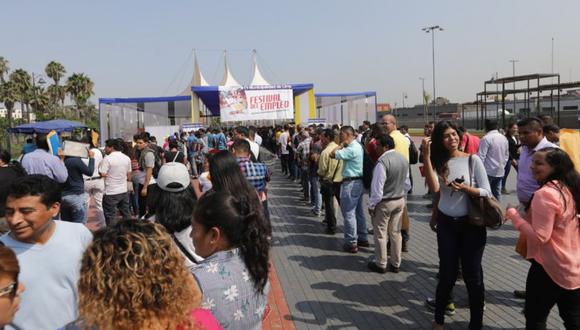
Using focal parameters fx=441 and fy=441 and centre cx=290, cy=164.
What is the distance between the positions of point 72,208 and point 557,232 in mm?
5749

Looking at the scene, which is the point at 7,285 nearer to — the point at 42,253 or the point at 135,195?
the point at 42,253

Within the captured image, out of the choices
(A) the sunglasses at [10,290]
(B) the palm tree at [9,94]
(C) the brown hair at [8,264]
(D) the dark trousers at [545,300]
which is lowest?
(D) the dark trousers at [545,300]

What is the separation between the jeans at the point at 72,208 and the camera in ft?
19.9

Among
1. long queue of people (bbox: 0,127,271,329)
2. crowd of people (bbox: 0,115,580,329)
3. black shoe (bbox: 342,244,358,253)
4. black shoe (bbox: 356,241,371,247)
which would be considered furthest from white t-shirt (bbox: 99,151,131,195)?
black shoe (bbox: 356,241,371,247)

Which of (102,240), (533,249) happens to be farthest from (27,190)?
(533,249)

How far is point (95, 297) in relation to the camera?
4.37ft

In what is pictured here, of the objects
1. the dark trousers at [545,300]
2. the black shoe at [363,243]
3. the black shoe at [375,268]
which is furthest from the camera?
the black shoe at [363,243]

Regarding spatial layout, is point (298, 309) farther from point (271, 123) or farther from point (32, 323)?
point (271, 123)

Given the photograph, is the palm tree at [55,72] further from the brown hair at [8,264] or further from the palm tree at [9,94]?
the brown hair at [8,264]

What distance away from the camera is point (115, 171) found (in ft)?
22.9

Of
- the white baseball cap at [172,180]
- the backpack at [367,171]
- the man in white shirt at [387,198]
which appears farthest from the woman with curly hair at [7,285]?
the backpack at [367,171]

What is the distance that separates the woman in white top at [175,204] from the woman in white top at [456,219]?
82.2 inches

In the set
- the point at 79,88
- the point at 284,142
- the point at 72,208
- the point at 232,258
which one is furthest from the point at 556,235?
the point at 79,88

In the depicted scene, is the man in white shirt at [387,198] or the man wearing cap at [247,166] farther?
the man wearing cap at [247,166]
